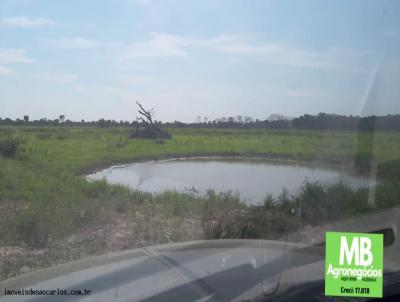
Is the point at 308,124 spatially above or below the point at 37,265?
above

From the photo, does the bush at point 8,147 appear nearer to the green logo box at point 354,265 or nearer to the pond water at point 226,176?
the pond water at point 226,176

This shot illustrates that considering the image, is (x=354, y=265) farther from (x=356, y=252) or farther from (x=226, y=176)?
(x=226, y=176)

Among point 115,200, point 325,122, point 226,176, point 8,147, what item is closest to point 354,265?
point 325,122

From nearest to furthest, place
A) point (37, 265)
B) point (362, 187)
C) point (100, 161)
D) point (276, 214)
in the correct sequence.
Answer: point (37, 265)
point (276, 214)
point (362, 187)
point (100, 161)

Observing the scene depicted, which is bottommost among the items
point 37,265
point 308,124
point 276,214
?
point 37,265

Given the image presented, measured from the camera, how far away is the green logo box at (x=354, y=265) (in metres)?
3.04

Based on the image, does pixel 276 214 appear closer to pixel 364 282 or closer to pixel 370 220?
pixel 370 220

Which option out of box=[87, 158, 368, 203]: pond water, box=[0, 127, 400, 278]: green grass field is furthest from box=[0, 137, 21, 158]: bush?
box=[87, 158, 368, 203]: pond water

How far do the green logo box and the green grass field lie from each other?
99.5 inches

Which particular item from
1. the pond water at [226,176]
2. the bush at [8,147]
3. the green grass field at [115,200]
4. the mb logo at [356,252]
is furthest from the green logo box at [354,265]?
the bush at [8,147]

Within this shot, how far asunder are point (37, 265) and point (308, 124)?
4295 millimetres

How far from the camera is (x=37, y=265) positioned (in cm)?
553

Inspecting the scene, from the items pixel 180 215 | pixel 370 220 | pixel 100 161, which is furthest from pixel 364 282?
pixel 100 161

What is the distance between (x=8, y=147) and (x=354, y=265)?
9.94 meters
